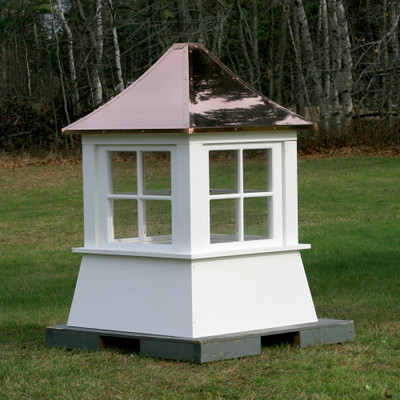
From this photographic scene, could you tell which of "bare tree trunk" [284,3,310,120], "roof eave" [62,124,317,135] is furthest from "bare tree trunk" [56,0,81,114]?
"roof eave" [62,124,317,135]

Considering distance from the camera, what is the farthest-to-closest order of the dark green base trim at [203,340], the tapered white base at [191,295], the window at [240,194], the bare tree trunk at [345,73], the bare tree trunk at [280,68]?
the bare tree trunk at [280,68]
the bare tree trunk at [345,73]
the window at [240,194]
the tapered white base at [191,295]
the dark green base trim at [203,340]

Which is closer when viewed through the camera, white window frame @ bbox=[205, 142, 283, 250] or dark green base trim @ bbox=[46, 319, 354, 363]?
dark green base trim @ bbox=[46, 319, 354, 363]

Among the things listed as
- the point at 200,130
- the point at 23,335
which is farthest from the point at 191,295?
the point at 23,335

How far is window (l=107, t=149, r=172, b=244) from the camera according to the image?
21.4 feet

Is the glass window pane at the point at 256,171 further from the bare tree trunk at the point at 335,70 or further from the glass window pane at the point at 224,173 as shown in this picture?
the bare tree trunk at the point at 335,70

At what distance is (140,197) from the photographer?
6566 mm

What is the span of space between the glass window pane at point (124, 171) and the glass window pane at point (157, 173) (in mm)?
92

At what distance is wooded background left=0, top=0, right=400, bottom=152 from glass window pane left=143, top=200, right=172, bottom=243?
595 inches

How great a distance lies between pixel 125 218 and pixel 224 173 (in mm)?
818

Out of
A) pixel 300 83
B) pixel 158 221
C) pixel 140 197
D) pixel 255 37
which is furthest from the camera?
pixel 255 37

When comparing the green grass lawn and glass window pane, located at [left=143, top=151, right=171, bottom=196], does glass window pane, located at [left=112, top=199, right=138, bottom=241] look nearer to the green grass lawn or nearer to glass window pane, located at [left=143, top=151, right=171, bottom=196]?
glass window pane, located at [left=143, top=151, right=171, bottom=196]

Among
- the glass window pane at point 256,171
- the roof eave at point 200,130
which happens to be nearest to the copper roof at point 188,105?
the roof eave at point 200,130

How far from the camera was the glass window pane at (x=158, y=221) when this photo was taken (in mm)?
6498

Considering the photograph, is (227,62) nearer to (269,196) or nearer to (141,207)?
(269,196)
